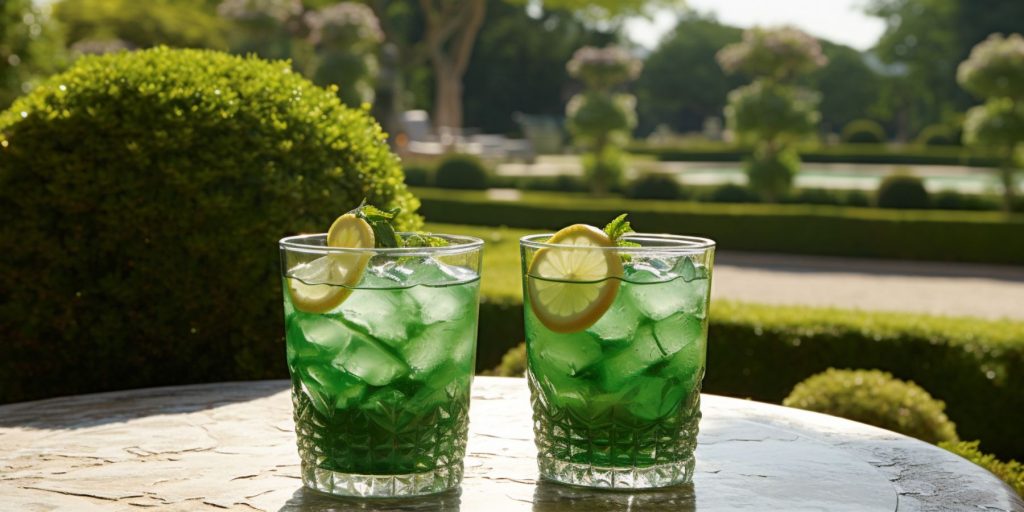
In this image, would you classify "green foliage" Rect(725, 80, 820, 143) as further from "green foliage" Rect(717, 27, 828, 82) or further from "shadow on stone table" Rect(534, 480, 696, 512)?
"shadow on stone table" Rect(534, 480, 696, 512)

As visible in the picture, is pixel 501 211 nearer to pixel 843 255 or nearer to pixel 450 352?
pixel 843 255

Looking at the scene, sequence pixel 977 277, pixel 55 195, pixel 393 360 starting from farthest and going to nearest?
pixel 977 277 < pixel 55 195 < pixel 393 360

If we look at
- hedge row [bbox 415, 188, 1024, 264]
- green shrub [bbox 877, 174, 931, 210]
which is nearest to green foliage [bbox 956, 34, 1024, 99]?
green shrub [bbox 877, 174, 931, 210]

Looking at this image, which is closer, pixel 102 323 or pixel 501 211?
pixel 102 323

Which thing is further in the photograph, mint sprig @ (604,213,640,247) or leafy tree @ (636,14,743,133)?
leafy tree @ (636,14,743,133)

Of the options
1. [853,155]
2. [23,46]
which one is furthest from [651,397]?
[853,155]

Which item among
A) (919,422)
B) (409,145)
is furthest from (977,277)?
(409,145)
